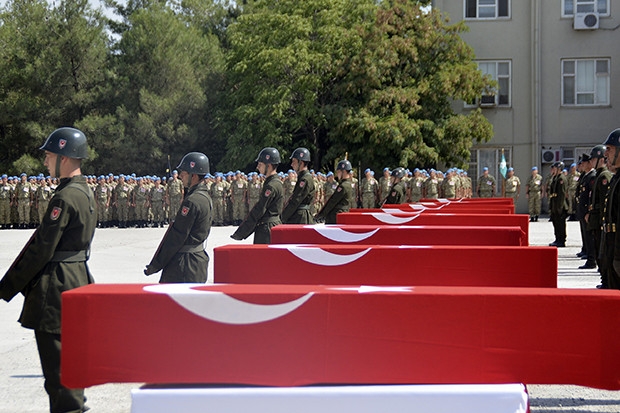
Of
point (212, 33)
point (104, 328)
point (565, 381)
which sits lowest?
point (565, 381)

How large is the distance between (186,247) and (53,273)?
1951 millimetres

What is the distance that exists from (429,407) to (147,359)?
4.58 feet

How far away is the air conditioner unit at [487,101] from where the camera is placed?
1621 inches

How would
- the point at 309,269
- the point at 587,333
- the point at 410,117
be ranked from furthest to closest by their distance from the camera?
the point at 410,117 → the point at 309,269 → the point at 587,333

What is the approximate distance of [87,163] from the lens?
50.2 metres

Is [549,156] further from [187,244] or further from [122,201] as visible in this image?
[187,244]

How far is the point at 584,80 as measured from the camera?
133 feet

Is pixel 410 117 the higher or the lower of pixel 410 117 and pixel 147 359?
the higher

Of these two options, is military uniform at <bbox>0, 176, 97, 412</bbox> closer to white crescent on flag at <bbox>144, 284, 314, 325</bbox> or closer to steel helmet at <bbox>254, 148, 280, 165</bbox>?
white crescent on flag at <bbox>144, 284, 314, 325</bbox>

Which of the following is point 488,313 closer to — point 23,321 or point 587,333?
point 587,333

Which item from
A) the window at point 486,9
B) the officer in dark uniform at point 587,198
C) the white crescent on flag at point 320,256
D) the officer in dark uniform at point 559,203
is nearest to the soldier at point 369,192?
the window at point 486,9

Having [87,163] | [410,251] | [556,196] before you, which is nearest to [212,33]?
[87,163]

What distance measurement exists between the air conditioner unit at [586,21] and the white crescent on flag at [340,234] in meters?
33.8

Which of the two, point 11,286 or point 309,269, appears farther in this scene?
point 309,269
